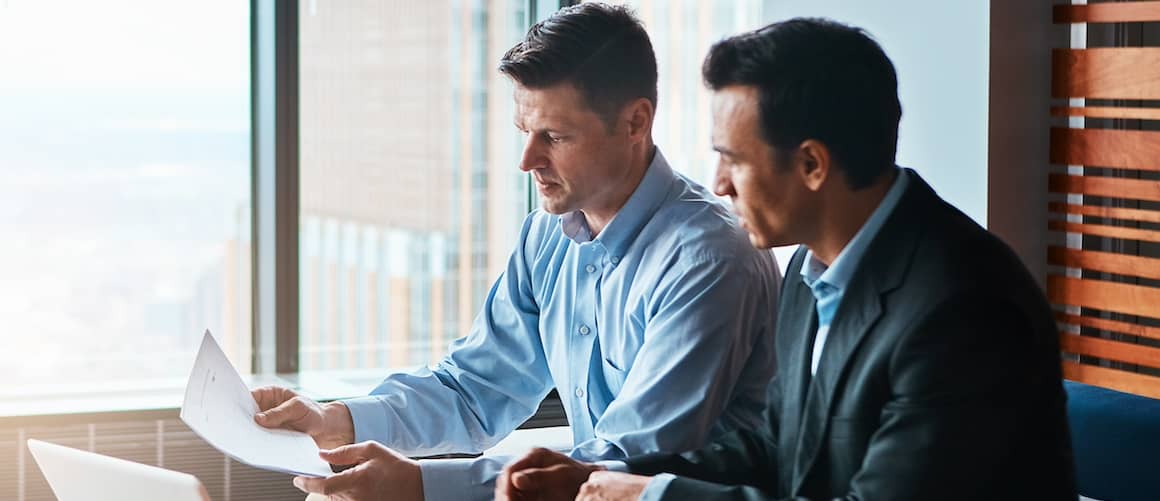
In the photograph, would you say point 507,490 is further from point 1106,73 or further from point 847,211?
point 1106,73

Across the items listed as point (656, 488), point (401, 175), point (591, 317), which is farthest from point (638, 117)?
point (401, 175)

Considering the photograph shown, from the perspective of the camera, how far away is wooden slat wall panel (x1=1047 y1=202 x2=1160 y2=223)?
295cm

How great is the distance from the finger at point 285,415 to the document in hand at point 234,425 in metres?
0.02

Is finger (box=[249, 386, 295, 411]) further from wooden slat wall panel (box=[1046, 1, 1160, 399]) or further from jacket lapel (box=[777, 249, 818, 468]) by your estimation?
wooden slat wall panel (box=[1046, 1, 1160, 399])

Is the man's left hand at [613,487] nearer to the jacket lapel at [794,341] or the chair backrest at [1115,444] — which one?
the jacket lapel at [794,341]

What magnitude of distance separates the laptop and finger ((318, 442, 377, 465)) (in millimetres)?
188

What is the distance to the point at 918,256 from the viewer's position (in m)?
1.41

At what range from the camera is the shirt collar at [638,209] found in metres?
2.08

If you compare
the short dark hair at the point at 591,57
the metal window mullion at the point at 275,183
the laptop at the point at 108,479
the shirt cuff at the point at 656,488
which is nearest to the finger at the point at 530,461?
the shirt cuff at the point at 656,488

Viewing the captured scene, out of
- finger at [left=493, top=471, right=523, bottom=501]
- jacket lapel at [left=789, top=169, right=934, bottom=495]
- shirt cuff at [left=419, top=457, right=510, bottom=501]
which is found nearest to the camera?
jacket lapel at [left=789, top=169, right=934, bottom=495]

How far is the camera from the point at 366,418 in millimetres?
2156

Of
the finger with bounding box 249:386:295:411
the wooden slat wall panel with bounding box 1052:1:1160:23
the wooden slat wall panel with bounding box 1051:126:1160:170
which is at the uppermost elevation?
the wooden slat wall panel with bounding box 1052:1:1160:23

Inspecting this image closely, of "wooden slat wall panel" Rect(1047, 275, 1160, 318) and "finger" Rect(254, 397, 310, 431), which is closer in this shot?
"finger" Rect(254, 397, 310, 431)

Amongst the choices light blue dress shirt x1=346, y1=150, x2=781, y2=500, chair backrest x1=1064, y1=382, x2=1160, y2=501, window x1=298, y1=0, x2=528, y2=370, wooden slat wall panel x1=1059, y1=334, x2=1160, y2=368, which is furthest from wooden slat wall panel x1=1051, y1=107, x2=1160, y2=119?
window x1=298, y1=0, x2=528, y2=370
